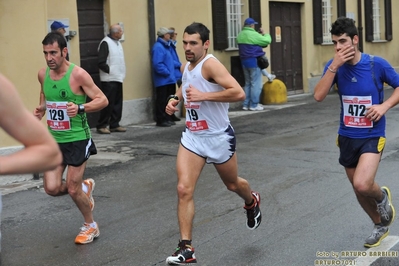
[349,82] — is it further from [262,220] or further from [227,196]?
[227,196]

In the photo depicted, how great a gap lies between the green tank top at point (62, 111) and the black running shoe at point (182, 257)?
64.7 inches

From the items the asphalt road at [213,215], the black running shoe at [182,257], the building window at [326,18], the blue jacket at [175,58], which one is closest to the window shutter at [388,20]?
the building window at [326,18]

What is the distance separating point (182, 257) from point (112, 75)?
8563mm

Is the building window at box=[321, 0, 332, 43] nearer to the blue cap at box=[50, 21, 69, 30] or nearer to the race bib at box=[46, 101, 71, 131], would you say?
the blue cap at box=[50, 21, 69, 30]

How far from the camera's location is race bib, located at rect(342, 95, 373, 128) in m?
6.01

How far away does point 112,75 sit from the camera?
13836mm

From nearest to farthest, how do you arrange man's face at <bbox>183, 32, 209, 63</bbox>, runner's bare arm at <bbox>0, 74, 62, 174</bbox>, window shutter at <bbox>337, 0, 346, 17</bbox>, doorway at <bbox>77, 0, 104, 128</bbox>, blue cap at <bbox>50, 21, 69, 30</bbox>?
runner's bare arm at <bbox>0, 74, 62, 174</bbox>, man's face at <bbox>183, 32, 209, 63</bbox>, blue cap at <bbox>50, 21, 69, 30</bbox>, doorway at <bbox>77, 0, 104, 128</bbox>, window shutter at <bbox>337, 0, 346, 17</bbox>

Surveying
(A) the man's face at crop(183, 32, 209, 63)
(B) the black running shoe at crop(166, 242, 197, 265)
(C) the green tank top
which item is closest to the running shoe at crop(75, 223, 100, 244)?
(C) the green tank top

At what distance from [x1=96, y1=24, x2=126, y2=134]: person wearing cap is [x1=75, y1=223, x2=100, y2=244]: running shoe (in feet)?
22.8

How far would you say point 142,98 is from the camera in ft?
50.9

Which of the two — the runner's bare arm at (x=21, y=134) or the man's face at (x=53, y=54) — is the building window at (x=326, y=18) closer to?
the man's face at (x=53, y=54)

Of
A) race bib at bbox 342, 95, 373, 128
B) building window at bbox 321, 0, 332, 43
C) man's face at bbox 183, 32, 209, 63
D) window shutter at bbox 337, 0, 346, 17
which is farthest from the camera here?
window shutter at bbox 337, 0, 346, 17

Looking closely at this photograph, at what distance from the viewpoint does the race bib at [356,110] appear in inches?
237

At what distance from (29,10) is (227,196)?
380cm
